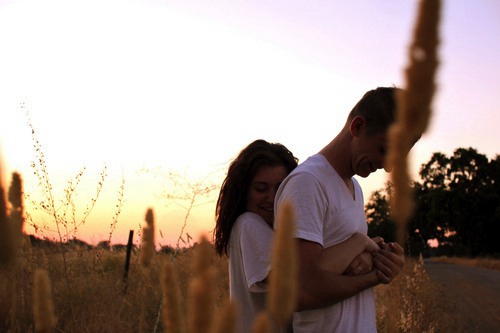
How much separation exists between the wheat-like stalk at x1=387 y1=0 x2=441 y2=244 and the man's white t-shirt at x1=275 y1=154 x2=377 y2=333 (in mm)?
1942

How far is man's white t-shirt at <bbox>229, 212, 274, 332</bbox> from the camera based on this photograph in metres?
2.66

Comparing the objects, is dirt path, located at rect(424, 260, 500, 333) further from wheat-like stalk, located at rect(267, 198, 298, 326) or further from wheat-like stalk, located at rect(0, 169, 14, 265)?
wheat-like stalk, located at rect(0, 169, 14, 265)

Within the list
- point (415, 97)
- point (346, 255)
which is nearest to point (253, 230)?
point (346, 255)

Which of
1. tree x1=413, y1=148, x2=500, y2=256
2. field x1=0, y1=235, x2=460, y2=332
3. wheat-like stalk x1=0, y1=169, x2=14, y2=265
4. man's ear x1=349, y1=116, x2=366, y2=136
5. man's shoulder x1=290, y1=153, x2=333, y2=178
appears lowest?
field x1=0, y1=235, x2=460, y2=332

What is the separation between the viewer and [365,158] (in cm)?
266

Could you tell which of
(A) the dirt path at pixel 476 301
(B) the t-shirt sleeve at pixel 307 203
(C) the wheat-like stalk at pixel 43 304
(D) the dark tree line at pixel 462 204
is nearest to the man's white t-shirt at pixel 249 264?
(B) the t-shirt sleeve at pixel 307 203

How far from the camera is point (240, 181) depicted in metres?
3.27

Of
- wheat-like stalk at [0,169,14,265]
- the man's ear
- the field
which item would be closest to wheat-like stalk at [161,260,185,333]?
wheat-like stalk at [0,169,14,265]

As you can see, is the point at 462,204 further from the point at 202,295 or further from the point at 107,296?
the point at 202,295

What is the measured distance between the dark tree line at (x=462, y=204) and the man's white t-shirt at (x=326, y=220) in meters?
42.0

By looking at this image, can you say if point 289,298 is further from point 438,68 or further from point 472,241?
point 472,241

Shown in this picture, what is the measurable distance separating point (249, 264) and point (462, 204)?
44655mm

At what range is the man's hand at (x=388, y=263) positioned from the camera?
8.29 ft

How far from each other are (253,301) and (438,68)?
2529 mm
